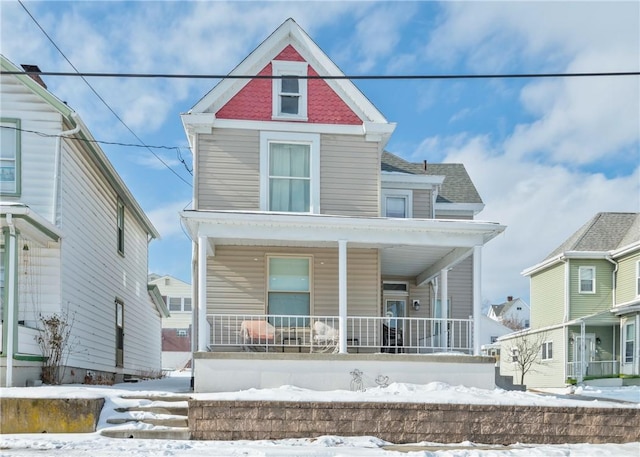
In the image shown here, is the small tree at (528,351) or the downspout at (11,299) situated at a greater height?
the downspout at (11,299)

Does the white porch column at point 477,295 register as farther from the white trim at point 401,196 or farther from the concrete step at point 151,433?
the concrete step at point 151,433

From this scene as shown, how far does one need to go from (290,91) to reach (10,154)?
571 cm

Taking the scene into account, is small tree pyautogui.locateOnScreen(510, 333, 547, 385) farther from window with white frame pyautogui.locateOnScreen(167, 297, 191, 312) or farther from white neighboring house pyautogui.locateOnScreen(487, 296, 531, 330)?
white neighboring house pyautogui.locateOnScreen(487, 296, 531, 330)

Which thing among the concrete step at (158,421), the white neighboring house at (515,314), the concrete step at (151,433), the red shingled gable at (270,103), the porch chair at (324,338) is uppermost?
the red shingled gable at (270,103)

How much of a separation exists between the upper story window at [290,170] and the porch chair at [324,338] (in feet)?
8.33

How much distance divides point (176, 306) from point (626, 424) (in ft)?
111

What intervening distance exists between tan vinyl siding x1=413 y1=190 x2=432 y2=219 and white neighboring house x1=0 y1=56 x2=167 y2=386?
759 cm

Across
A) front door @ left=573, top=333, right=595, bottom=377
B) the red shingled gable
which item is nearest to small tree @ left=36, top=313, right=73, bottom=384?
the red shingled gable

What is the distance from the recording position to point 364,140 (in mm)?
12492

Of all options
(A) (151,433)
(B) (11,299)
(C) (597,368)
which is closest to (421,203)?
(A) (151,433)

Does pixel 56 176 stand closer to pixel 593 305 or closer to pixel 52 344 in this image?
pixel 52 344

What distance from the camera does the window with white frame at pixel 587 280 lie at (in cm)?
2228

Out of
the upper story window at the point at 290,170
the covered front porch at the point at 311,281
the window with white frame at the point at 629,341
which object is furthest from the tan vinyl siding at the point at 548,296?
the upper story window at the point at 290,170

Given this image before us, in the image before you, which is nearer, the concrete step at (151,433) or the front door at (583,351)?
the concrete step at (151,433)
